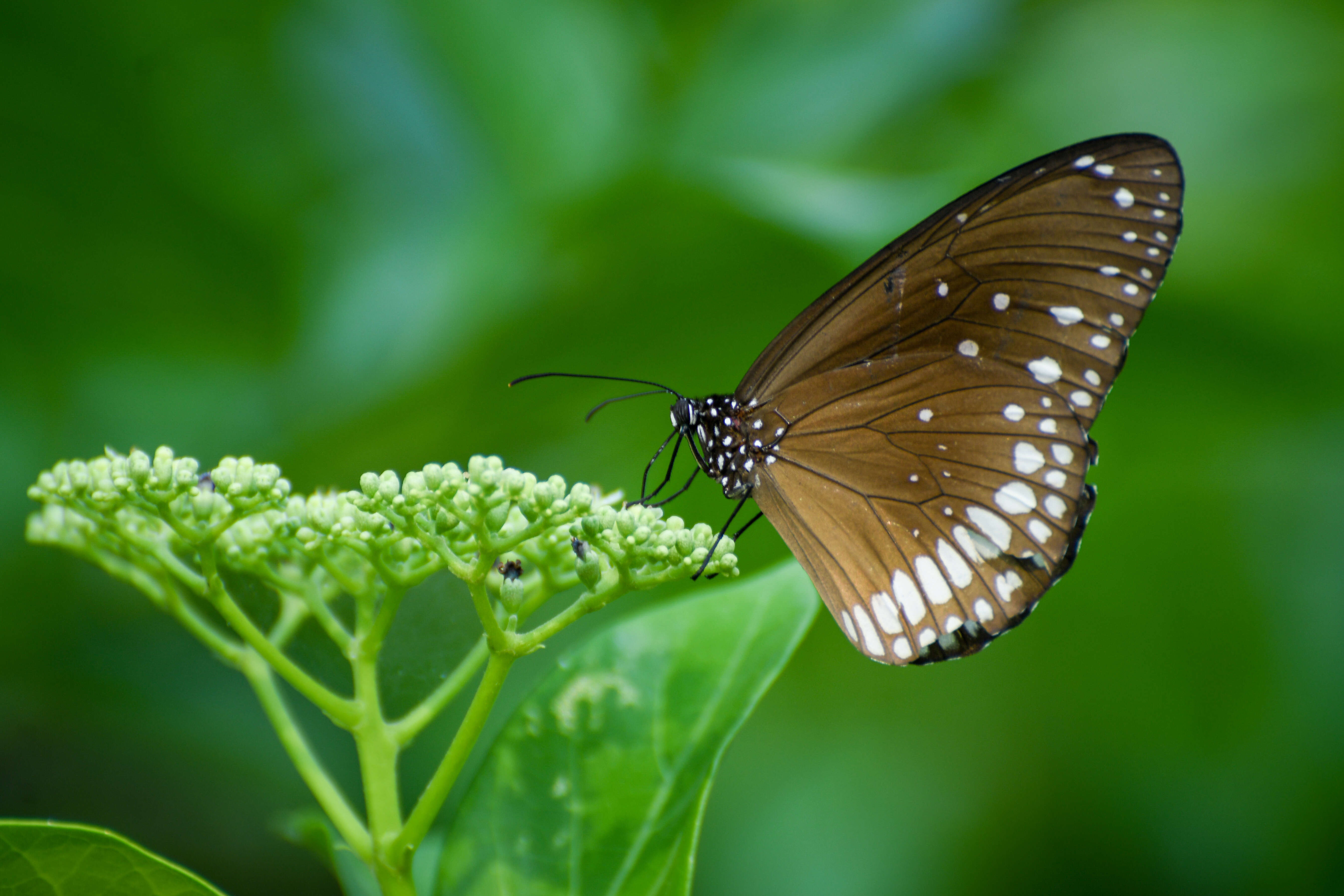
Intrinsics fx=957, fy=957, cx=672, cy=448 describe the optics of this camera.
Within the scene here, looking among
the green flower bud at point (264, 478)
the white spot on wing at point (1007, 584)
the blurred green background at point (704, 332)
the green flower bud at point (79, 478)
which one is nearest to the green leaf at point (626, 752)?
the white spot on wing at point (1007, 584)

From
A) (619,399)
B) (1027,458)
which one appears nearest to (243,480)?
(619,399)

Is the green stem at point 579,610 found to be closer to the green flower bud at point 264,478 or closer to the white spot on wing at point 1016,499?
the green flower bud at point 264,478

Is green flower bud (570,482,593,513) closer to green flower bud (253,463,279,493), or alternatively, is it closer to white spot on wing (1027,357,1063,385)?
green flower bud (253,463,279,493)

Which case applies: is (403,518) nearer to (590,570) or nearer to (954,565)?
(590,570)

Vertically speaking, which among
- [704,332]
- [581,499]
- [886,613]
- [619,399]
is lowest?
[886,613]

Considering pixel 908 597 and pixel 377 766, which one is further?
pixel 908 597

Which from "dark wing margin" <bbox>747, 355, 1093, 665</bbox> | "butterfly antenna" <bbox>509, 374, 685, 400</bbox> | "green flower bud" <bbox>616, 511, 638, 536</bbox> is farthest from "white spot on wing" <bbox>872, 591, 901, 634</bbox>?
"green flower bud" <bbox>616, 511, 638, 536</bbox>
